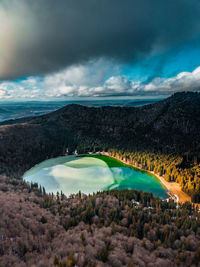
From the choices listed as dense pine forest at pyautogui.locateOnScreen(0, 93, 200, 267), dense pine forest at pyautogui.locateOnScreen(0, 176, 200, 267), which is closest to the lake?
dense pine forest at pyautogui.locateOnScreen(0, 93, 200, 267)

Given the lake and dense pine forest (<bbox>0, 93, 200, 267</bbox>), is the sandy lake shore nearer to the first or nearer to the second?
the lake

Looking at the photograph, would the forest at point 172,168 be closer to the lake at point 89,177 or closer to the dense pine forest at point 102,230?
the dense pine forest at point 102,230

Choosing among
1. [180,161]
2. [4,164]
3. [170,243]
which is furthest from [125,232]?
[4,164]

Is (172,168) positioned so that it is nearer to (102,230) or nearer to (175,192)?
(175,192)

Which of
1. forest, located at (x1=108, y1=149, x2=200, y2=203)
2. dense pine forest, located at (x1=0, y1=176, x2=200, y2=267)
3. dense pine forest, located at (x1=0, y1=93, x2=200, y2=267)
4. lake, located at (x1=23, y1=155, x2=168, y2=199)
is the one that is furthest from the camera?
lake, located at (x1=23, y1=155, x2=168, y2=199)

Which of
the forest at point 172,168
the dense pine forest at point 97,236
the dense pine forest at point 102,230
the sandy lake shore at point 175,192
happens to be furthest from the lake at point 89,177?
the dense pine forest at point 97,236

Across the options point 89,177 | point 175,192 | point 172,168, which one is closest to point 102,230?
point 175,192

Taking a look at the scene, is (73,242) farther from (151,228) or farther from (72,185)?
(72,185)

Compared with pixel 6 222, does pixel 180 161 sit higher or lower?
lower
